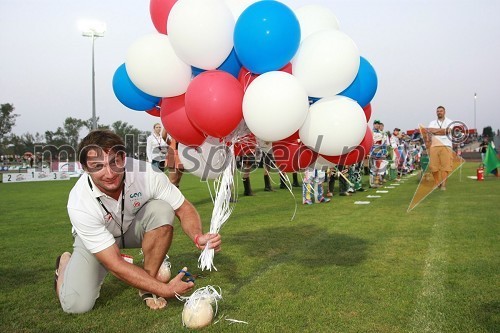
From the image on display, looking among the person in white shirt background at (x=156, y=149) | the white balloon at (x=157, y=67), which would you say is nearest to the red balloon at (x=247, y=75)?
the white balloon at (x=157, y=67)

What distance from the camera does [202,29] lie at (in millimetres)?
2613

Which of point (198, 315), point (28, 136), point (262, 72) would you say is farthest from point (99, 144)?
point (28, 136)

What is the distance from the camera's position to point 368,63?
3047mm

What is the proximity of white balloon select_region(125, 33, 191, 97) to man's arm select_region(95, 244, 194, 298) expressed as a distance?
3.96ft

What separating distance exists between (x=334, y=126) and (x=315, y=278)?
1.43 meters

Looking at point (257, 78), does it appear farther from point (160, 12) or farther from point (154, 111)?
point (154, 111)

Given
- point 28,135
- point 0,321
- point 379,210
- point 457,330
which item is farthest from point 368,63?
point 28,135

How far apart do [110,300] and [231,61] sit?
6.71 ft

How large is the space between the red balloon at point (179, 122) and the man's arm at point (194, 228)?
560 millimetres

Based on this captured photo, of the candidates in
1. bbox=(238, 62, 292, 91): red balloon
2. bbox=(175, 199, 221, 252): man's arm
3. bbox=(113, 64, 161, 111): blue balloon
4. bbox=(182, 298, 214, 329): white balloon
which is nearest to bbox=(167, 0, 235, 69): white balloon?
bbox=(238, 62, 292, 91): red balloon

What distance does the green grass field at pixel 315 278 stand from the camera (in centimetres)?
265

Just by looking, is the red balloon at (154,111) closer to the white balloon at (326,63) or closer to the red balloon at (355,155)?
the white balloon at (326,63)

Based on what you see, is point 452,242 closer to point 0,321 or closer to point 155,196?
point 155,196

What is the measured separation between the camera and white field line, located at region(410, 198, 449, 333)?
254cm
